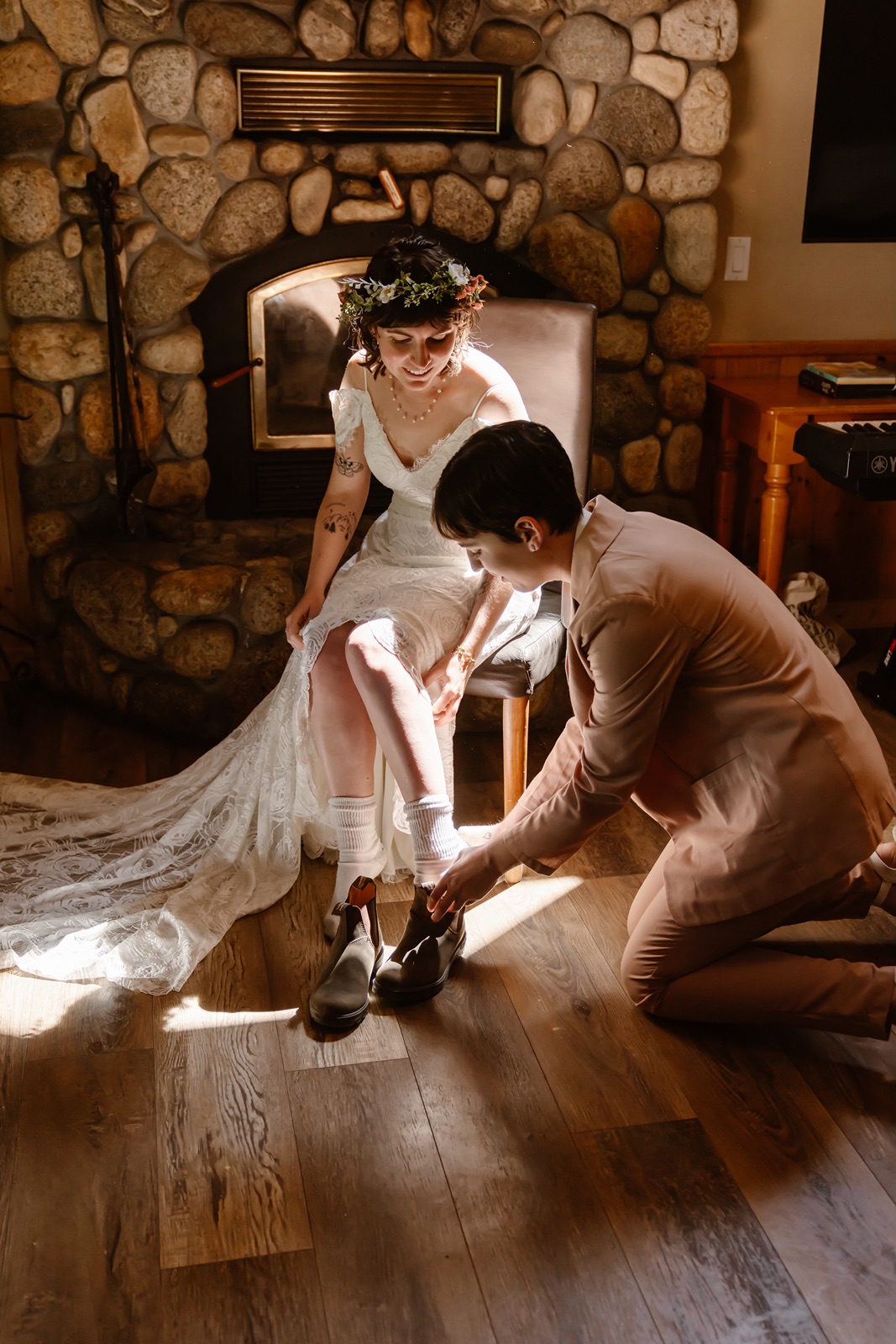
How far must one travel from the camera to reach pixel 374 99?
2.99 m

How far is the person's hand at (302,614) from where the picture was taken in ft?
7.73

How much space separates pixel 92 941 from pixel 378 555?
883mm

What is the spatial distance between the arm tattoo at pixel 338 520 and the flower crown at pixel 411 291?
1.26 feet

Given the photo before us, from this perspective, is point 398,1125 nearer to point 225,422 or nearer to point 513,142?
point 225,422

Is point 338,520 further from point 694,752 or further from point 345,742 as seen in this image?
point 694,752

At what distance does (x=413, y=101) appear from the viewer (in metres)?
3.01

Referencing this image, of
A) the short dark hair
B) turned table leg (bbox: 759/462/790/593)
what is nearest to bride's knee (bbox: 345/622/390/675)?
the short dark hair


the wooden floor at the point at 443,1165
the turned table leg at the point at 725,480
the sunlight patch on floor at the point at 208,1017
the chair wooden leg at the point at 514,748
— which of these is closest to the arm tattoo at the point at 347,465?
the chair wooden leg at the point at 514,748

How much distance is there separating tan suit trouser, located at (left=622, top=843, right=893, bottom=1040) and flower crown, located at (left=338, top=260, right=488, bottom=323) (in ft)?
3.32

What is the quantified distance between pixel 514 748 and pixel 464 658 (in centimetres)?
23

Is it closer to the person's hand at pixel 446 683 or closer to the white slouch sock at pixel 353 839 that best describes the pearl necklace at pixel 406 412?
the person's hand at pixel 446 683

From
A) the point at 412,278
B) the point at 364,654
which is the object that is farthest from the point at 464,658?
the point at 412,278

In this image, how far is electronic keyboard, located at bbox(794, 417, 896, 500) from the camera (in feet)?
9.40

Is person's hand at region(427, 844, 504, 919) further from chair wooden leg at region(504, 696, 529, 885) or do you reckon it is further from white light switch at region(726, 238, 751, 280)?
white light switch at region(726, 238, 751, 280)
